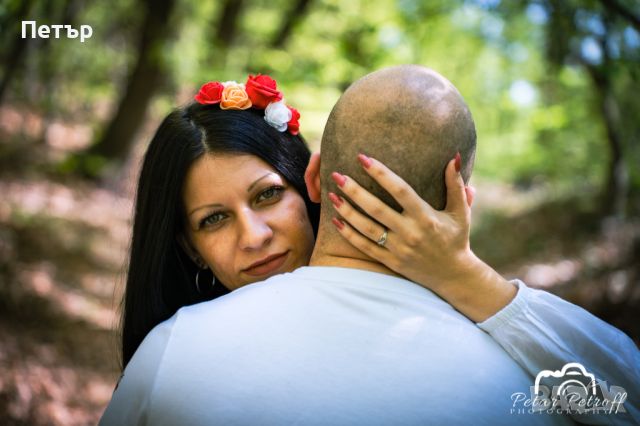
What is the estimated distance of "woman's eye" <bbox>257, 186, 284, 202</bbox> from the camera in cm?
252

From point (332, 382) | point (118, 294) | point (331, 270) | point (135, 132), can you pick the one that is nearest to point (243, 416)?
point (332, 382)

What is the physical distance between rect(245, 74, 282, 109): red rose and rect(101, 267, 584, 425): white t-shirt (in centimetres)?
138

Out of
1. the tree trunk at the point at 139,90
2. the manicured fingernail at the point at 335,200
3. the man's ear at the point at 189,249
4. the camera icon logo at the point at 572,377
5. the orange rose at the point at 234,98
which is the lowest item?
the tree trunk at the point at 139,90

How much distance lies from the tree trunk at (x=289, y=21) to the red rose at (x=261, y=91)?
754cm

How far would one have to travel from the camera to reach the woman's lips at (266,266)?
243 cm

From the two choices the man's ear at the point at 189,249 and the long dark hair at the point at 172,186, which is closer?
the long dark hair at the point at 172,186

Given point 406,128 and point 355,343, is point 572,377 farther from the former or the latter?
point 406,128

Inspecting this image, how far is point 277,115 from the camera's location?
2818 mm

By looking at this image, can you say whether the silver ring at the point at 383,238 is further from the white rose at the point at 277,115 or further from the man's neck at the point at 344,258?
the white rose at the point at 277,115

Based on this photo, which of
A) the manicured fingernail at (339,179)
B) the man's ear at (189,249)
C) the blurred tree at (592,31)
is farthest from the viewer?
the blurred tree at (592,31)

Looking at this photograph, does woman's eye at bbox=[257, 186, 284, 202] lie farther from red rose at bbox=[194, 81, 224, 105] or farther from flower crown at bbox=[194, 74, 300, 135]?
red rose at bbox=[194, 81, 224, 105]

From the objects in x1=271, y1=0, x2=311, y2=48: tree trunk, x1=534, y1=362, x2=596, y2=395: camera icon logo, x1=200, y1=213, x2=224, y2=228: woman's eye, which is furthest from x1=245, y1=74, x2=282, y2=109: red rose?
x1=271, y1=0, x2=311, y2=48: tree trunk

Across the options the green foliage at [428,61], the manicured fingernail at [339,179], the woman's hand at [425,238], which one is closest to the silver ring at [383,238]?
the woman's hand at [425,238]

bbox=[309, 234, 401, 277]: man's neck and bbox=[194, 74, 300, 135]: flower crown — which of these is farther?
bbox=[194, 74, 300, 135]: flower crown
